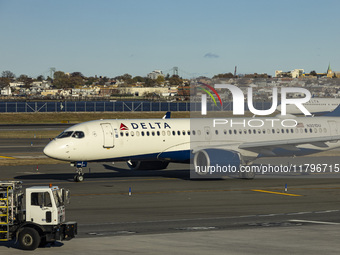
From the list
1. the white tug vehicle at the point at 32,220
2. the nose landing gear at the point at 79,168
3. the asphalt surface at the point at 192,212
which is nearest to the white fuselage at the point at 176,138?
the nose landing gear at the point at 79,168

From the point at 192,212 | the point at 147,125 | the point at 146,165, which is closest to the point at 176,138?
the point at 147,125

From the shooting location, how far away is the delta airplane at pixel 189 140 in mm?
45281

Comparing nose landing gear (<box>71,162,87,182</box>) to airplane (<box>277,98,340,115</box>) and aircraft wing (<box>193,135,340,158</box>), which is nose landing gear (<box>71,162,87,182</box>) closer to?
aircraft wing (<box>193,135,340,158</box>)

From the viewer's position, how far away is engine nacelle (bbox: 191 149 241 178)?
4547 cm

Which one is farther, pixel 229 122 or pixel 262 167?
pixel 262 167

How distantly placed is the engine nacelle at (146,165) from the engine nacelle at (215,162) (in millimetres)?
4222

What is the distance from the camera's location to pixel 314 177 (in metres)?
49.9

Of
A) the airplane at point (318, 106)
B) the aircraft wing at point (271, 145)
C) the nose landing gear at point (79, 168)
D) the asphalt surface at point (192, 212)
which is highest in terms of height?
the airplane at point (318, 106)

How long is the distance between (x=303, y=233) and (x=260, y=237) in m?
2.18

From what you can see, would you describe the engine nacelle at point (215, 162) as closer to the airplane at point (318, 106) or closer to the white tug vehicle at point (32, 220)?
the white tug vehicle at point (32, 220)

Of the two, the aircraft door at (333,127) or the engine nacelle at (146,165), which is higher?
the aircraft door at (333,127)

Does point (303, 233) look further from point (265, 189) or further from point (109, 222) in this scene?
point (265, 189)

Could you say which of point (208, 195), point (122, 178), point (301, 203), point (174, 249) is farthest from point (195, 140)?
point (174, 249)

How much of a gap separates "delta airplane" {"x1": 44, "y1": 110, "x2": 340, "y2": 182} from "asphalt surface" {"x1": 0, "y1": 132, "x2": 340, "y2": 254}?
71.2 inches
